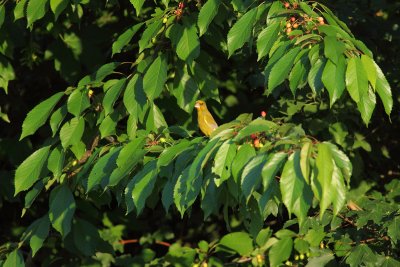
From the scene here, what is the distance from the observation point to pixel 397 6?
5.31 meters

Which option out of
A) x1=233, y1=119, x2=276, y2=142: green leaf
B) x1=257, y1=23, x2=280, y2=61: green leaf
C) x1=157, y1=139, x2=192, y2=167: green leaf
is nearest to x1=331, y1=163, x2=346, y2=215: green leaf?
x1=233, y1=119, x2=276, y2=142: green leaf

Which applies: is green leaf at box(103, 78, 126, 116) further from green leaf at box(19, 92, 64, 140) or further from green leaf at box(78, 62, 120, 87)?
green leaf at box(19, 92, 64, 140)

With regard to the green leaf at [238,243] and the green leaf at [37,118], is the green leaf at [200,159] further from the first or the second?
the green leaf at [238,243]

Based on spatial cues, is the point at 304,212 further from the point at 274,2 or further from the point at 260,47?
the point at 274,2

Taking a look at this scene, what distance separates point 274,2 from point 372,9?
2.23 meters

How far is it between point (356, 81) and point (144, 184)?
31.5 inches

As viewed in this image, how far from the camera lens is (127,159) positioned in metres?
2.86

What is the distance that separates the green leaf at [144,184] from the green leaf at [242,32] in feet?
1.88

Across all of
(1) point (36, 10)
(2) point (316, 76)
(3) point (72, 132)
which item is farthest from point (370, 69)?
(1) point (36, 10)

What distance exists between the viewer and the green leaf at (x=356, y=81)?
8.28ft

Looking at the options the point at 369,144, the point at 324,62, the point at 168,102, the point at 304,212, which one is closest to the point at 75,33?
the point at 168,102

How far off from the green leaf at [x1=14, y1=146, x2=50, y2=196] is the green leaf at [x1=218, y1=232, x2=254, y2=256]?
1.38 m

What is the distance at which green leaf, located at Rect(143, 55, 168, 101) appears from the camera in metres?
3.24

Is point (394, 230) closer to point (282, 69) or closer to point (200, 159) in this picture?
point (282, 69)
